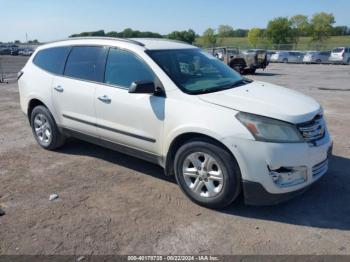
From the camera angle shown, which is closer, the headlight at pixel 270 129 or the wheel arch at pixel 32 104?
the headlight at pixel 270 129

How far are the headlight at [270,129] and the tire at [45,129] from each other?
3.27 meters

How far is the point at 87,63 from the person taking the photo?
4852mm

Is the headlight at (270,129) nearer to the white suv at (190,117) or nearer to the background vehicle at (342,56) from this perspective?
the white suv at (190,117)

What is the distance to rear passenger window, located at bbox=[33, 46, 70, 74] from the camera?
17.3ft

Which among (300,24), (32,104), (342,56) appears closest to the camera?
(32,104)

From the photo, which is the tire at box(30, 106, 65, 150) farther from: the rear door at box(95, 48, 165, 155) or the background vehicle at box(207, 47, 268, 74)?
the background vehicle at box(207, 47, 268, 74)

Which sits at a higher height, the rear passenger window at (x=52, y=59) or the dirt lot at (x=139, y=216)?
the rear passenger window at (x=52, y=59)

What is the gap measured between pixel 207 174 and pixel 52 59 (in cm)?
326

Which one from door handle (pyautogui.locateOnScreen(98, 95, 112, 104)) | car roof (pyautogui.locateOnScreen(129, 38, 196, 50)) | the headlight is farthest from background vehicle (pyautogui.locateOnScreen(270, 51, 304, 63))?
the headlight

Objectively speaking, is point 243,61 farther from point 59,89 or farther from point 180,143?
point 180,143

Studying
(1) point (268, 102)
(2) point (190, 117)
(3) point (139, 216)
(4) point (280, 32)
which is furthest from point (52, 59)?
(4) point (280, 32)

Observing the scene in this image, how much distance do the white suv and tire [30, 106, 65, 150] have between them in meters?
0.10

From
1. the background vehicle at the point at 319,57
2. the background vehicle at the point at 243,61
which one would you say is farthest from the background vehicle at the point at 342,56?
the background vehicle at the point at 243,61

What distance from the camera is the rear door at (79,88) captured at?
4.70 metres
